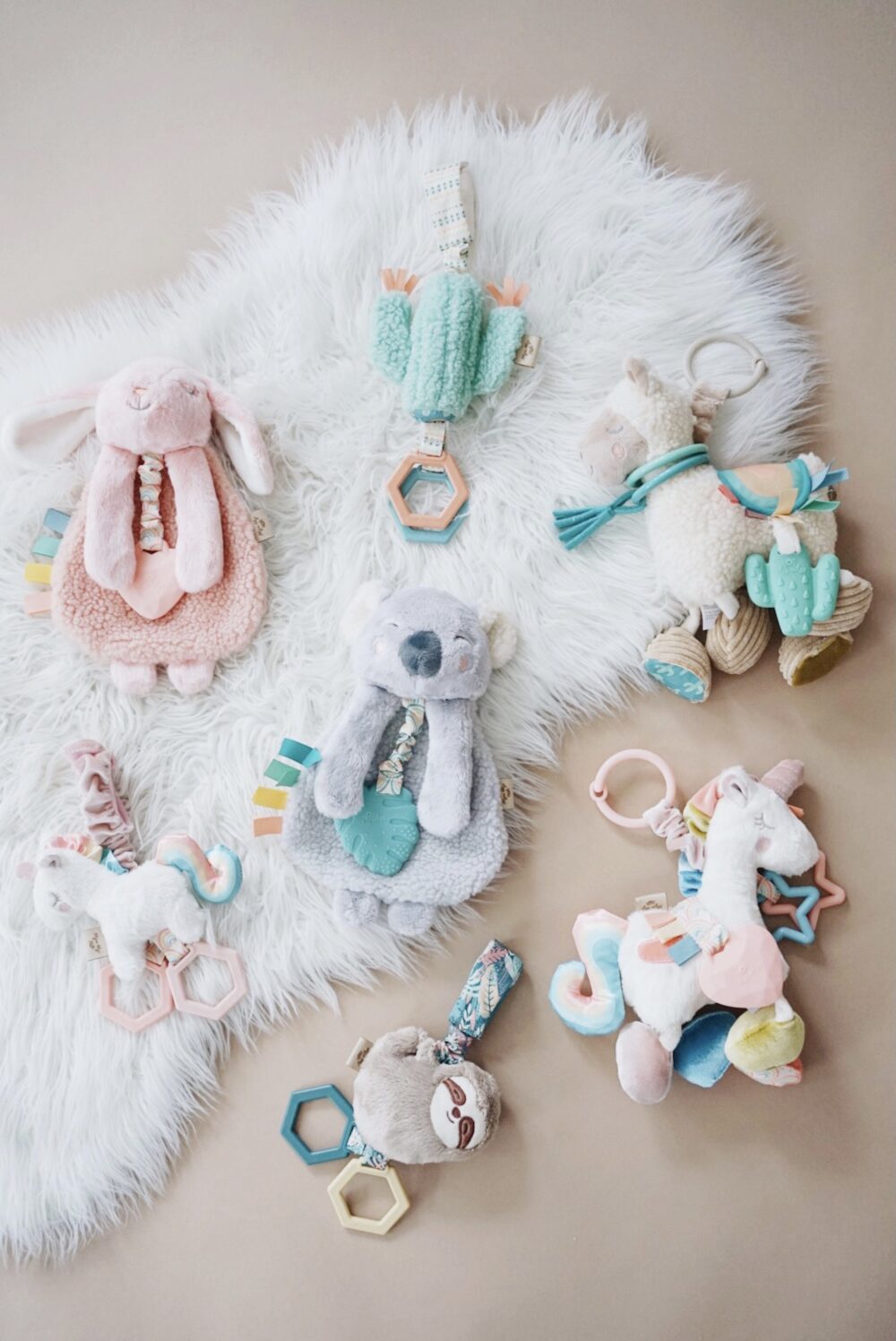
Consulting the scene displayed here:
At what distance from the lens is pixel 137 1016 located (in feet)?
3.94

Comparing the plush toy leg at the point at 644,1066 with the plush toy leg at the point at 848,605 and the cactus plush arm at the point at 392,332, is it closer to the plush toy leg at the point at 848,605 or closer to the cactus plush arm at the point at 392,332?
the plush toy leg at the point at 848,605

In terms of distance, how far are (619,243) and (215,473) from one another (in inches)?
Answer: 25.2

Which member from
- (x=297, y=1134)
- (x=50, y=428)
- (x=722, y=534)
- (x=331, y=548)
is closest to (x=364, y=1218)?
(x=297, y=1134)

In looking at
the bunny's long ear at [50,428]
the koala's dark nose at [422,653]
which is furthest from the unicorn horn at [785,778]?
the bunny's long ear at [50,428]

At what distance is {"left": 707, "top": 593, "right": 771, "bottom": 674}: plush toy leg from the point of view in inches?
44.9

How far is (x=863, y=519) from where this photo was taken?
1.19 metres

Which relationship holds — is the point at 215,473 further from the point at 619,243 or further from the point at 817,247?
the point at 817,247

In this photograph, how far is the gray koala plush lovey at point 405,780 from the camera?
1127 millimetres

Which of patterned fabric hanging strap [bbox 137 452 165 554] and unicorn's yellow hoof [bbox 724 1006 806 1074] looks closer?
unicorn's yellow hoof [bbox 724 1006 806 1074]

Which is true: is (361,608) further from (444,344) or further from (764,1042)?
(764,1042)

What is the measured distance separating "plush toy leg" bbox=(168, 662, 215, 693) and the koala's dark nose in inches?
11.6

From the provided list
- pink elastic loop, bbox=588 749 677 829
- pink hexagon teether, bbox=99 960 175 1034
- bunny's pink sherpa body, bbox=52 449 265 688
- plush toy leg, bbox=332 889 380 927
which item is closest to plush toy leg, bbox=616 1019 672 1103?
pink elastic loop, bbox=588 749 677 829

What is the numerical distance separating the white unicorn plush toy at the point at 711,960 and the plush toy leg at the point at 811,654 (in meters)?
0.12

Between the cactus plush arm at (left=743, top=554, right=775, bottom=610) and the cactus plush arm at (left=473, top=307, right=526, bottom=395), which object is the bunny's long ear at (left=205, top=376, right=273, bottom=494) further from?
the cactus plush arm at (left=743, top=554, right=775, bottom=610)
